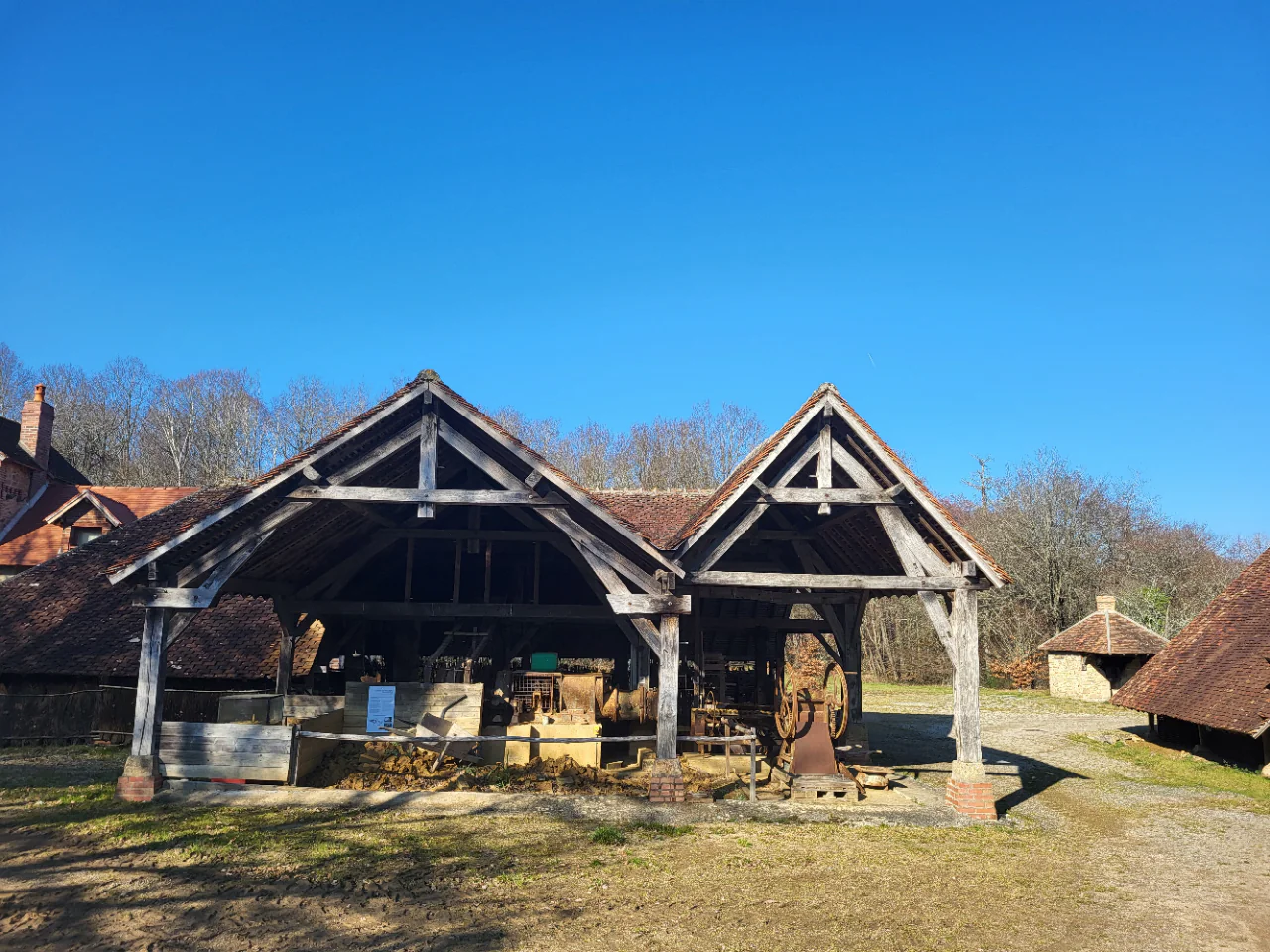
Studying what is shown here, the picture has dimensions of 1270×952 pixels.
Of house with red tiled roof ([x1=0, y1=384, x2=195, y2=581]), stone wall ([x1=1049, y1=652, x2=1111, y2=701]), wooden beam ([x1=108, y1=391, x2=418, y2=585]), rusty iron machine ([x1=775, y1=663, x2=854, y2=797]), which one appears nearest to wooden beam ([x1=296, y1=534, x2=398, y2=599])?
wooden beam ([x1=108, y1=391, x2=418, y2=585])

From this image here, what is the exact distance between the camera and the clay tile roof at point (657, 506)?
1752cm

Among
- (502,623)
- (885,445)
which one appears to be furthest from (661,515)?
(885,445)

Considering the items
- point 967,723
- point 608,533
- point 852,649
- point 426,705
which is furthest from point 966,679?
point 426,705

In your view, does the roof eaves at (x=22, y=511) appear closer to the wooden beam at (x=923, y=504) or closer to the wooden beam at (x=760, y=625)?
the wooden beam at (x=760, y=625)

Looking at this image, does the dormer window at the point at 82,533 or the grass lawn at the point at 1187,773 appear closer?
the grass lawn at the point at 1187,773

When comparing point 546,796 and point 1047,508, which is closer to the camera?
point 546,796

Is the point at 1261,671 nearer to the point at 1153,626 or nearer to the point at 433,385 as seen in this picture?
the point at 433,385

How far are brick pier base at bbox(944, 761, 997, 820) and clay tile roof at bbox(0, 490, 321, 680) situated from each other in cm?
1353

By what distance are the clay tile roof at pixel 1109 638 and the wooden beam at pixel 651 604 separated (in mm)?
25851

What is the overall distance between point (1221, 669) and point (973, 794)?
35.7 feet

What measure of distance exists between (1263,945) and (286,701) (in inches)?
518

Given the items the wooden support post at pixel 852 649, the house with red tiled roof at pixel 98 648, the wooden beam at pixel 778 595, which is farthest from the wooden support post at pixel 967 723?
the house with red tiled roof at pixel 98 648

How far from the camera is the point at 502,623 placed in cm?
1675

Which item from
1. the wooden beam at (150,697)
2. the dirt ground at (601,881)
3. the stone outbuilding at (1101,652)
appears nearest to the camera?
the dirt ground at (601,881)
